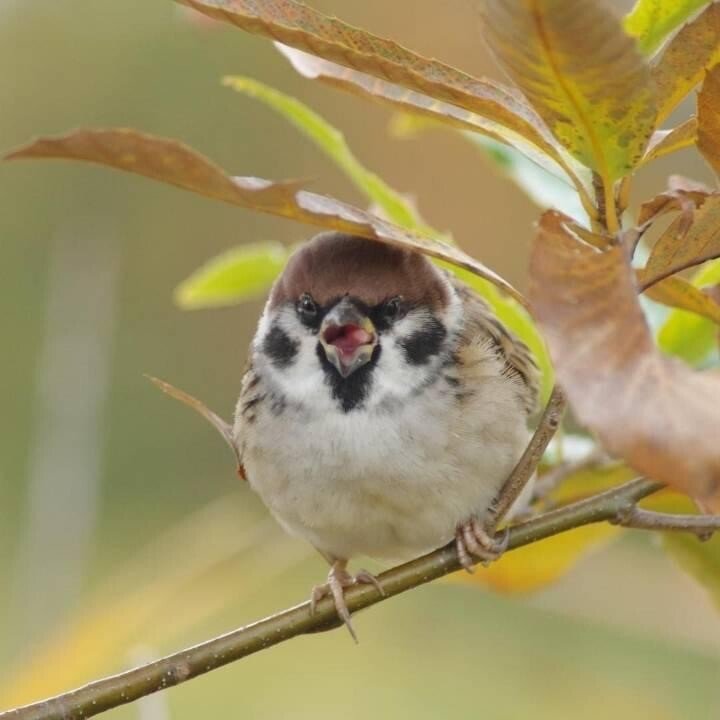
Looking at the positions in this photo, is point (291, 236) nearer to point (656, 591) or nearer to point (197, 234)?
point (197, 234)

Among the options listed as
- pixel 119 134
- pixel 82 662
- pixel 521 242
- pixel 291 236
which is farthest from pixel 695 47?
pixel 291 236

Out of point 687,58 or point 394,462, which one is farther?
point 394,462

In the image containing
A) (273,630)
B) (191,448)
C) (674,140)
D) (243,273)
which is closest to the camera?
(674,140)

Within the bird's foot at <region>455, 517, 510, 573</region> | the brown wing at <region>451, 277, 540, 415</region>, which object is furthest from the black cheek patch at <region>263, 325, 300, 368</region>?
the bird's foot at <region>455, 517, 510, 573</region>

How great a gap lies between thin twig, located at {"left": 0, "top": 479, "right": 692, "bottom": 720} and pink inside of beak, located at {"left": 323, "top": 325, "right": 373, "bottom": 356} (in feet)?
0.87

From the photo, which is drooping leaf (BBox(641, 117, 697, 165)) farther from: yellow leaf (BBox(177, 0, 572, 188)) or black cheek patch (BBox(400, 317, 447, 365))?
black cheek patch (BBox(400, 317, 447, 365))

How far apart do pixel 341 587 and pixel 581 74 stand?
26.6 inches

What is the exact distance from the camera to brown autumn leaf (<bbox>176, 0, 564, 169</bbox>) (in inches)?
27.5

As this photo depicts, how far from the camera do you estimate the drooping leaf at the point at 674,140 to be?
779mm

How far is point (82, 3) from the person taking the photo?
4660 millimetres

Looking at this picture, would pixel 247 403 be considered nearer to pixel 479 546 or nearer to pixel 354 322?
pixel 354 322

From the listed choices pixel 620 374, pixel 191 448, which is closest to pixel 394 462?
pixel 620 374

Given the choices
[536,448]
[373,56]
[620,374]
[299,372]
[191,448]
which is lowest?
[620,374]

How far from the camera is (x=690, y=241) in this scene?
2.52ft
